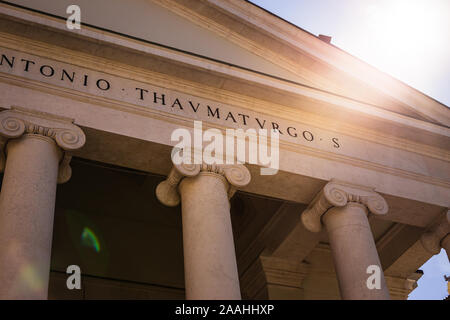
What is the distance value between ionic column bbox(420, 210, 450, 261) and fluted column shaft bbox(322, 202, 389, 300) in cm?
328

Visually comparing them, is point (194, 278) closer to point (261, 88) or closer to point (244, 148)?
point (244, 148)

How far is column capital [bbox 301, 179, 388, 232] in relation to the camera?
703 inches

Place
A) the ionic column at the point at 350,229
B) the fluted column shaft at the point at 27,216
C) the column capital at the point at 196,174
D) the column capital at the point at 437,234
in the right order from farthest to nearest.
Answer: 1. the column capital at the point at 437,234
2. the column capital at the point at 196,174
3. the ionic column at the point at 350,229
4. the fluted column shaft at the point at 27,216

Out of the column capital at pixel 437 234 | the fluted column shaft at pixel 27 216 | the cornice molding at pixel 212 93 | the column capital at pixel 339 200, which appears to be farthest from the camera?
the column capital at pixel 437 234

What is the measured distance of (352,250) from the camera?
16734 mm

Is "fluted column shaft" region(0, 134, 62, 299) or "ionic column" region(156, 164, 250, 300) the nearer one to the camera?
"fluted column shaft" region(0, 134, 62, 299)

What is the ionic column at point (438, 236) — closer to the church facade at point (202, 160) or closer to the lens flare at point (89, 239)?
the church facade at point (202, 160)

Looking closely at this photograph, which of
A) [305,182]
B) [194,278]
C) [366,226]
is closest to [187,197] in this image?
[194,278]

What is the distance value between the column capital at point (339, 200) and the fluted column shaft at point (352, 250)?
6.9 inches

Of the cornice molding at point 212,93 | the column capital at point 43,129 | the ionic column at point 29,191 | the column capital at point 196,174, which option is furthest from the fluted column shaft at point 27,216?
the column capital at point 196,174

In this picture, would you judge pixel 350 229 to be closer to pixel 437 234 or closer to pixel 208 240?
pixel 437 234

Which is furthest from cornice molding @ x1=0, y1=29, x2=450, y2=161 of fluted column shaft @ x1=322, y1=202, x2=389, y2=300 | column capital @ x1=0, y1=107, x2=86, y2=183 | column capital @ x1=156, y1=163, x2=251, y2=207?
fluted column shaft @ x1=322, y1=202, x2=389, y2=300

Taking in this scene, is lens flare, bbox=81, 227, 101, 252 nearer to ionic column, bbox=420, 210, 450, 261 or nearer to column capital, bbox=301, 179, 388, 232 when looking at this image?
column capital, bbox=301, 179, 388, 232

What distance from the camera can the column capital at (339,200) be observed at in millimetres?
17859
